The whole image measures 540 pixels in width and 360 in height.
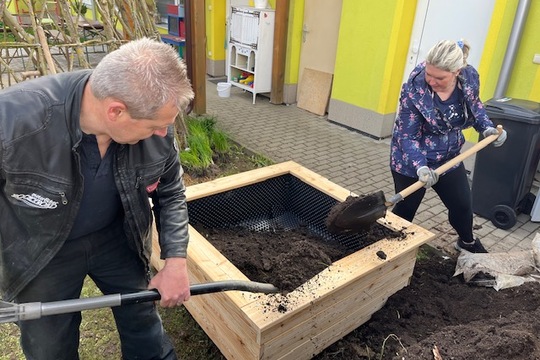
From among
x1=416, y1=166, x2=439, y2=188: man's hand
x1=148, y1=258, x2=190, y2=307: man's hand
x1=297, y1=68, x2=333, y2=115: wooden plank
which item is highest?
x1=416, y1=166, x2=439, y2=188: man's hand

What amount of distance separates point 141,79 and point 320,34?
630cm

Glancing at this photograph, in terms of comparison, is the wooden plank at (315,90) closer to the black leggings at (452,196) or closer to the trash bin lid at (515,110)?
the trash bin lid at (515,110)

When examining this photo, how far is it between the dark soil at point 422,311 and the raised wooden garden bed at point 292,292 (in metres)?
0.11

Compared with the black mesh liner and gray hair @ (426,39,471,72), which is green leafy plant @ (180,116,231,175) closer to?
the black mesh liner

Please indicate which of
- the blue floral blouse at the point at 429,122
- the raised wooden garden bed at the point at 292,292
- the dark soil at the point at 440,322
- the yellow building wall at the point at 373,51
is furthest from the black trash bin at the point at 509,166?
the yellow building wall at the point at 373,51

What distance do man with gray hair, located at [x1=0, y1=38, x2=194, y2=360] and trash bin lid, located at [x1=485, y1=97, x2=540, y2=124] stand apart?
3.20 meters

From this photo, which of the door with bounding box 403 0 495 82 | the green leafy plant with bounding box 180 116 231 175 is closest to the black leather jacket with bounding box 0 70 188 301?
the green leafy plant with bounding box 180 116 231 175

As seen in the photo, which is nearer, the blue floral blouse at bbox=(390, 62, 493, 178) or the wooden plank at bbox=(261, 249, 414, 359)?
the wooden plank at bbox=(261, 249, 414, 359)

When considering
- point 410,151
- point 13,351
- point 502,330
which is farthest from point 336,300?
point 13,351

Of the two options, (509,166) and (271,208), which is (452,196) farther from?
(271,208)

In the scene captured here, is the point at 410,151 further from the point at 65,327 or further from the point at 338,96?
the point at 338,96

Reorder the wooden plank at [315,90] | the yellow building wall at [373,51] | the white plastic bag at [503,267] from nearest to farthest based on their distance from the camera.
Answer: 1. the white plastic bag at [503,267]
2. the yellow building wall at [373,51]
3. the wooden plank at [315,90]

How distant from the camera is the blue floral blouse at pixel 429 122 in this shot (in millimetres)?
2877

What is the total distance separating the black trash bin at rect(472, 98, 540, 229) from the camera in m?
3.81
